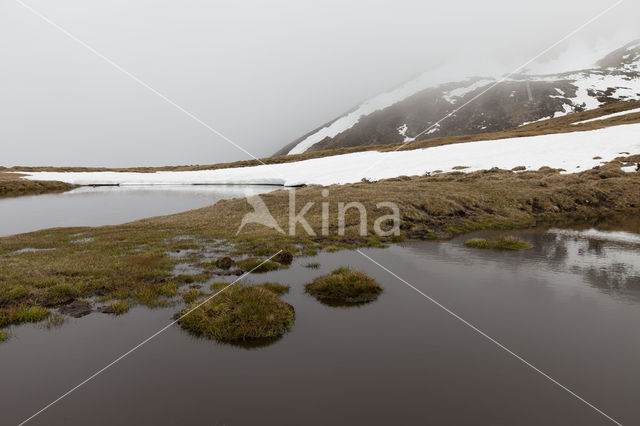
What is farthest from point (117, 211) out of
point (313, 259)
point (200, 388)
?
point (200, 388)

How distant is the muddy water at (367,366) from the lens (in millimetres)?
7359

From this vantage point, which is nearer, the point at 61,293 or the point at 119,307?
the point at 119,307

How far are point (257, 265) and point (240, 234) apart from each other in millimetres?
9628

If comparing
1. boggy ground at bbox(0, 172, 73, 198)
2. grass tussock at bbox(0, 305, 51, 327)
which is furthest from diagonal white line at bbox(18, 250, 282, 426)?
boggy ground at bbox(0, 172, 73, 198)

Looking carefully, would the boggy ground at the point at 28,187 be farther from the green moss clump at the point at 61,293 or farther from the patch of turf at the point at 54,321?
the patch of turf at the point at 54,321

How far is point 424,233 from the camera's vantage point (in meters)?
27.1

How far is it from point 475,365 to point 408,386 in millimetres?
2322

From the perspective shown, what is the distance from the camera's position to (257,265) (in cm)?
1841

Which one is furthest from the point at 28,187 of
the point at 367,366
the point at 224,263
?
the point at 367,366

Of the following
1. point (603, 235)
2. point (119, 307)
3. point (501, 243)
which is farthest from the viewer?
point (603, 235)

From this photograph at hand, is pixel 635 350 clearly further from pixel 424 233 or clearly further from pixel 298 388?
pixel 424 233

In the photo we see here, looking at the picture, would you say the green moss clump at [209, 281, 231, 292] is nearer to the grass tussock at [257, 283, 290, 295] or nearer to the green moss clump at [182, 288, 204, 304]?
the green moss clump at [182, 288, 204, 304]

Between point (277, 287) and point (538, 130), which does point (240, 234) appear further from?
point (538, 130)

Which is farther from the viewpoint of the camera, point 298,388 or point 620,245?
point 620,245
